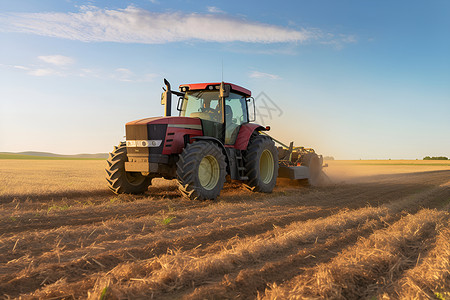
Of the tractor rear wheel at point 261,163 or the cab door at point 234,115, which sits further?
the tractor rear wheel at point 261,163

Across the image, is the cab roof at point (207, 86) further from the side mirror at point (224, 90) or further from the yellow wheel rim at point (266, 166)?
the yellow wheel rim at point (266, 166)

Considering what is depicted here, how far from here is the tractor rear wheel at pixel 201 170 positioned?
26.3 feet

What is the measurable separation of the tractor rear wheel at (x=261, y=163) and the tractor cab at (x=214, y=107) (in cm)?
65

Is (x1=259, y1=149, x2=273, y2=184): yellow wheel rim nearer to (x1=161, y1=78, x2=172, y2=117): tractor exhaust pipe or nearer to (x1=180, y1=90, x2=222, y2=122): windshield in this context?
(x1=180, y1=90, x2=222, y2=122): windshield

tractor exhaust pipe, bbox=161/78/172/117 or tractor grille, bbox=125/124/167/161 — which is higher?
tractor exhaust pipe, bbox=161/78/172/117

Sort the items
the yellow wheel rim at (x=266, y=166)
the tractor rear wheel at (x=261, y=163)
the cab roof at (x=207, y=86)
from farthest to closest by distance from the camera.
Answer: the yellow wheel rim at (x=266, y=166) → the tractor rear wheel at (x=261, y=163) → the cab roof at (x=207, y=86)

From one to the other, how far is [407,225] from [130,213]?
4.91 m

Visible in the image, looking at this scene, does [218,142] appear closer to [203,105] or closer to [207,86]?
[203,105]

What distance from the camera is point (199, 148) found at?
8.23 m

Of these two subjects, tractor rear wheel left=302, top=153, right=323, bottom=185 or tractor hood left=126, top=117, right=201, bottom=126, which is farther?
tractor rear wheel left=302, top=153, right=323, bottom=185

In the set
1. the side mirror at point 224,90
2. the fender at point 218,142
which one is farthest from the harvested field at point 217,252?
the side mirror at point 224,90

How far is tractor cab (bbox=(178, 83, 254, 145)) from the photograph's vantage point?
9.52 m

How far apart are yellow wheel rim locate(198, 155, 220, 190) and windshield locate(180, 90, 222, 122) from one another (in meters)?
1.37

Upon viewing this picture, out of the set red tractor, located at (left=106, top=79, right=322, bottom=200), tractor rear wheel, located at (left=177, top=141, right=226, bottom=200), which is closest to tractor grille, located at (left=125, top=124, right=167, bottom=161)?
red tractor, located at (left=106, top=79, right=322, bottom=200)
